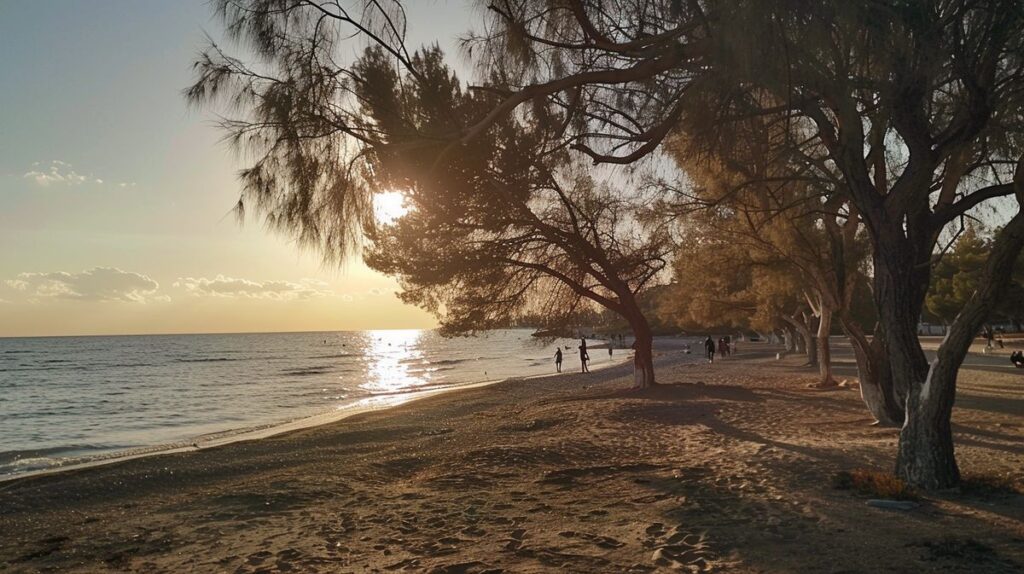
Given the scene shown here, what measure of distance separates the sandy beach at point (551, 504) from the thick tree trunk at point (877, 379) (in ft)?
1.46

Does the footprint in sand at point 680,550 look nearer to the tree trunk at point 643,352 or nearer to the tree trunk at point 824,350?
the tree trunk at point 643,352

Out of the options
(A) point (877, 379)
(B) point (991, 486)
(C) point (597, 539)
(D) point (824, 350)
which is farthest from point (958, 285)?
(C) point (597, 539)

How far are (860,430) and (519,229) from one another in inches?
291

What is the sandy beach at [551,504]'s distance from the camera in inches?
176

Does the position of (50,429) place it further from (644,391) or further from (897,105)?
(897,105)

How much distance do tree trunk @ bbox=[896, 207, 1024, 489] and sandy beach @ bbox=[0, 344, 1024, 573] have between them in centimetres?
28

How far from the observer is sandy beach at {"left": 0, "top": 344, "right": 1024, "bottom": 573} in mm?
4469

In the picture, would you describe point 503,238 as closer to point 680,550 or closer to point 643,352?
point 643,352

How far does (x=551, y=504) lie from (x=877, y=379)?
612 cm

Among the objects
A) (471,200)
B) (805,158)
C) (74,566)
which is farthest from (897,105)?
(74,566)

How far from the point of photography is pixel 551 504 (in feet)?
20.3

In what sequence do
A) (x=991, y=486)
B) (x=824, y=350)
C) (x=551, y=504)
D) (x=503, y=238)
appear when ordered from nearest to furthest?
(x=991, y=486) < (x=551, y=504) < (x=503, y=238) < (x=824, y=350)

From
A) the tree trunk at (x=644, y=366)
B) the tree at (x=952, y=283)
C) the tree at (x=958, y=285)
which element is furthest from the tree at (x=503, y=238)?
the tree at (x=952, y=283)

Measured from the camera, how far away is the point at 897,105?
540 cm
